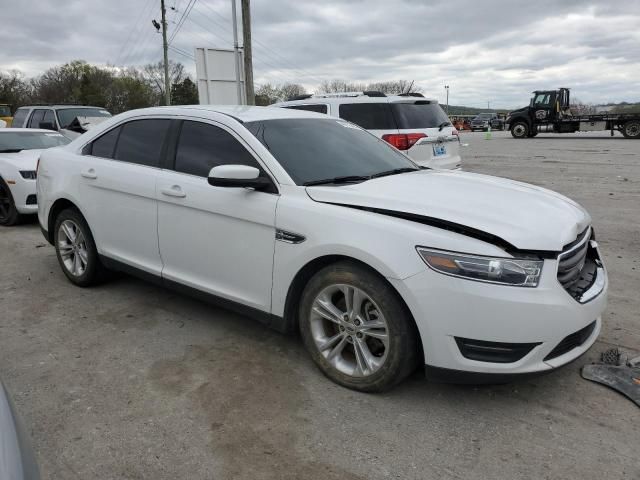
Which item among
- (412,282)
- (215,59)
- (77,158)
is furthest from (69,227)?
(215,59)

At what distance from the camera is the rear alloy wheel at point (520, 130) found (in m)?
29.5

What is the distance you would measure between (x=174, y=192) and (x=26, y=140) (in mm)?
6529

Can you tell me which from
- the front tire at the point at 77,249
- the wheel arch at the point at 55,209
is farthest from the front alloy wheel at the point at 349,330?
the wheel arch at the point at 55,209

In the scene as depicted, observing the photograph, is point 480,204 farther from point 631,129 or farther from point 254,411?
point 631,129

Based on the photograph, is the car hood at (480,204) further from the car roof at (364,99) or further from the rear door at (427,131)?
the car roof at (364,99)

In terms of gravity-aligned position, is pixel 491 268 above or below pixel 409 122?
below

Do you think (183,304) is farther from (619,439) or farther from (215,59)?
(215,59)

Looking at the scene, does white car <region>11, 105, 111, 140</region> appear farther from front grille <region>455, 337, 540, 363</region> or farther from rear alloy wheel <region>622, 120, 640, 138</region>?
rear alloy wheel <region>622, 120, 640, 138</region>

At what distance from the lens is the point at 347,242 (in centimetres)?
294

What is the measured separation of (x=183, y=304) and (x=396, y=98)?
17.3 ft

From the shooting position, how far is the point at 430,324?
8.92 feet

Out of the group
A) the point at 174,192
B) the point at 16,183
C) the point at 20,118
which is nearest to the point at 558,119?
the point at 20,118

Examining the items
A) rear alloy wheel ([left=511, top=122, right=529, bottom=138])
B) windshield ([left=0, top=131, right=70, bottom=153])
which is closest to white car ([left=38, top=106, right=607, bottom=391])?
windshield ([left=0, top=131, right=70, bottom=153])

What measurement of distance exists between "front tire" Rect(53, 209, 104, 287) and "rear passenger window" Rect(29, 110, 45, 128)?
10.5m
